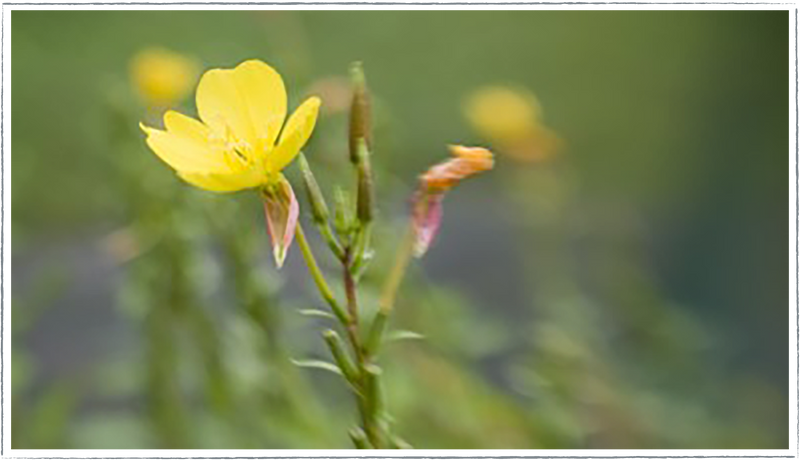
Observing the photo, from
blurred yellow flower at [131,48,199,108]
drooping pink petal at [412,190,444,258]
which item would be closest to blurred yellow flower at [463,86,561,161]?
blurred yellow flower at [131,48,199,108]

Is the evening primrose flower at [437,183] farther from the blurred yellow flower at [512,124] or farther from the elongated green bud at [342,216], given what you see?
the blurred yellow flower at [512,124]

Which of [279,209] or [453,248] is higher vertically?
[279,209]

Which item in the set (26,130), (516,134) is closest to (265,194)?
(516,134)

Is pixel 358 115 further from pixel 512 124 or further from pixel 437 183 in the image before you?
pixel 512 124

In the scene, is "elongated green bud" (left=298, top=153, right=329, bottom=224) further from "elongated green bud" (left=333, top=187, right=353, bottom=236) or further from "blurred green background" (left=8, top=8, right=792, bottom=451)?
"blurred green background" (left=8, top=8, right=792, bottom=451)

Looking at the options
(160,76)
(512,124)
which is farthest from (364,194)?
(512,124)

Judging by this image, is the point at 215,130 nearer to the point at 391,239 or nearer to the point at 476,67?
the point at 391,239

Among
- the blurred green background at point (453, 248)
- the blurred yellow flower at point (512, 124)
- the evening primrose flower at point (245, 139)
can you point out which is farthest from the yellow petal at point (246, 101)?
the blurred yellow flower at point (512, 124)
